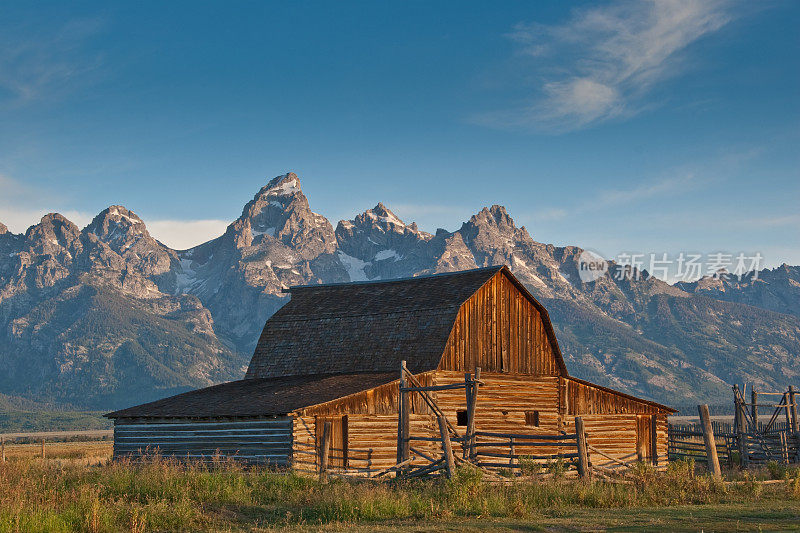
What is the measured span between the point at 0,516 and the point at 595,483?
14323 millimetres

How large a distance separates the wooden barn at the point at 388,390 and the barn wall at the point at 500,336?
52mm

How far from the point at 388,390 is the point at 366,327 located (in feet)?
21.2

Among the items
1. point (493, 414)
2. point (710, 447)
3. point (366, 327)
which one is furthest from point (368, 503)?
point (366, 327)

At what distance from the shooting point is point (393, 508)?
646 inches

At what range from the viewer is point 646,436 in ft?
132

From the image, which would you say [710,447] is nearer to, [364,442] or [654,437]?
[364,442]

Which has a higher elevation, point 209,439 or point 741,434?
point 209,439

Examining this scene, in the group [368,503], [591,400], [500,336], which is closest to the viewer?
[368,503]

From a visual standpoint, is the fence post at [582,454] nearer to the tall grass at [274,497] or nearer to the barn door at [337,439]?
the tall grass at [274,497]

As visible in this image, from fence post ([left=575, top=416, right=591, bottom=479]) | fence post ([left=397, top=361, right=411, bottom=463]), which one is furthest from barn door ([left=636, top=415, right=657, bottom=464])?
fence post ([left=397, top=361, right=411, bottom=463])

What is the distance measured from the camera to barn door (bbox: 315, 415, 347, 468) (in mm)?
30312

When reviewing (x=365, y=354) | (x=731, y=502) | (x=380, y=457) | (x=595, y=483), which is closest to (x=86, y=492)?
(x=595, y=483)

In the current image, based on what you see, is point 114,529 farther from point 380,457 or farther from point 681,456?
point 681,456

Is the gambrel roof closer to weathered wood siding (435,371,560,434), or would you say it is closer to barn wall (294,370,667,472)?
weathered wood siding (435,371,560,434)
